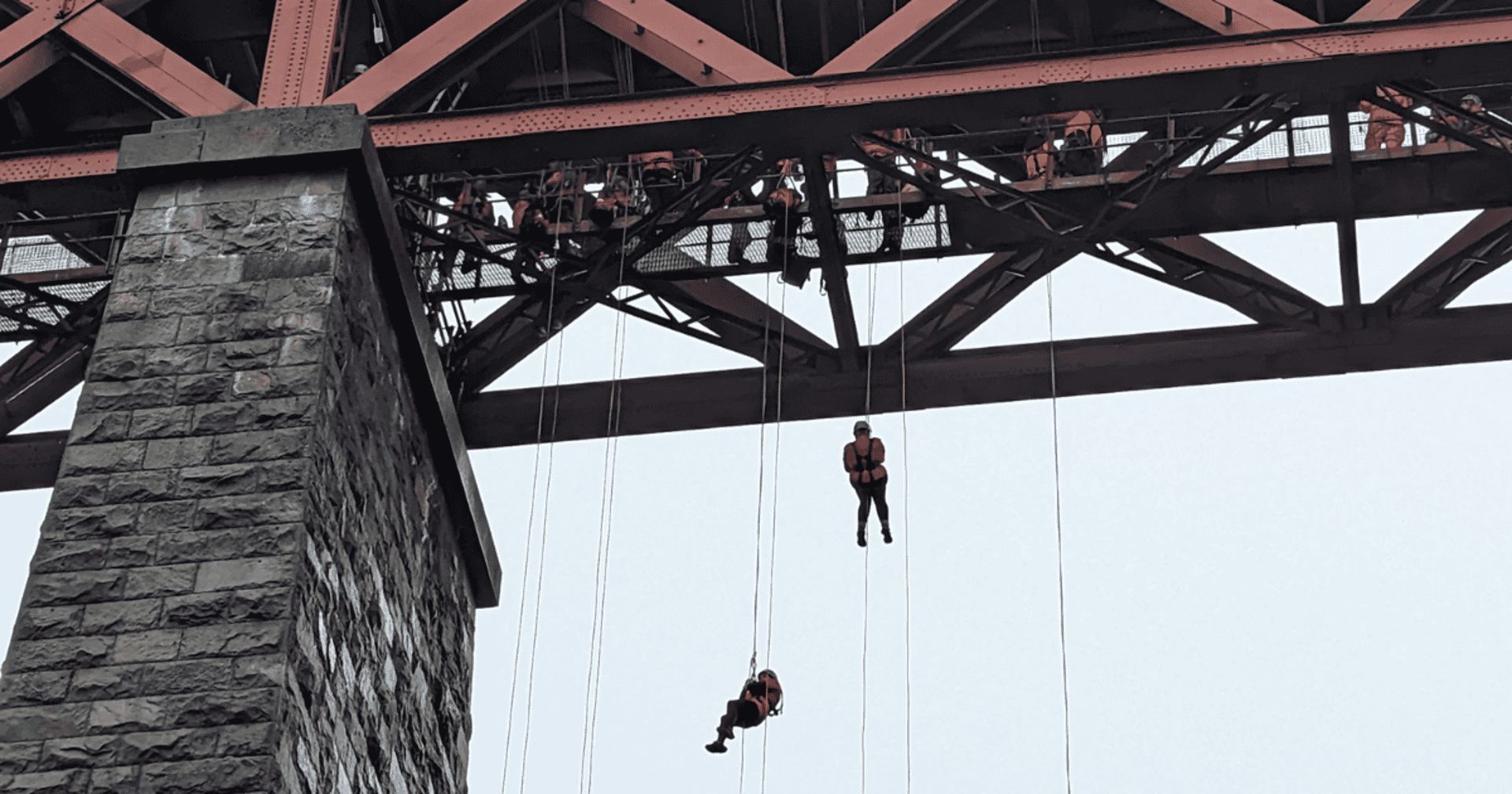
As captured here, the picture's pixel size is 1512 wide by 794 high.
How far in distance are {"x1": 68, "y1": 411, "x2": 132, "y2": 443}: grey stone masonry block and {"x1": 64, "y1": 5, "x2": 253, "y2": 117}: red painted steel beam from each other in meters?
2.95

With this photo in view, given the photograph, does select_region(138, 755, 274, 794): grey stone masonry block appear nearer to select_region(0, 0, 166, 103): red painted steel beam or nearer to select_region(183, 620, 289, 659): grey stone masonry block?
select_region(183, 620, 289, 659): grey stone masonry block

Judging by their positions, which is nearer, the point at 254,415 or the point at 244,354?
the point at 254,415

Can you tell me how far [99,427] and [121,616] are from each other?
143 cm

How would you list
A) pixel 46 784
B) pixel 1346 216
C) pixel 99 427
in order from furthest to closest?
pixel 1346 216 → pixel 99 427 → pixel 46 784

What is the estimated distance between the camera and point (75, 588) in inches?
486

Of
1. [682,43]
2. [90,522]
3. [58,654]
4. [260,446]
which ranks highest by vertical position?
[682,43]

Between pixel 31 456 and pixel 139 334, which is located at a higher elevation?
pixel 31 456

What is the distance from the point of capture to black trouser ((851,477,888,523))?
1755cm

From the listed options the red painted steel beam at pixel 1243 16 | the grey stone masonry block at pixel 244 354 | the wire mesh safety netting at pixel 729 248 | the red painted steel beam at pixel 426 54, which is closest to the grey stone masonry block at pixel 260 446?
the grey stone masonry block at pixel 244 354

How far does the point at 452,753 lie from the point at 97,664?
4956 mm

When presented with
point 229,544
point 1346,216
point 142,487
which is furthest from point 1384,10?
point 142,487

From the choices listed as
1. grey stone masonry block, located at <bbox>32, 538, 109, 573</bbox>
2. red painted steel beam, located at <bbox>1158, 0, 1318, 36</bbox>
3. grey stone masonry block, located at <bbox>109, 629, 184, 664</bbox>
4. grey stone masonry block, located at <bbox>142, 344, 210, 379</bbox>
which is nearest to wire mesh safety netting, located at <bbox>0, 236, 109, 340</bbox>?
grey stone masonry block, located at <bbox>142, 344, 210, 379</bbox>

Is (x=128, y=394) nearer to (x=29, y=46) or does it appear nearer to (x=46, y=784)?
(x=46, y=784)

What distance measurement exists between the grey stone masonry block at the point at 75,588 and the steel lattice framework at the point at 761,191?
4.08 metres
